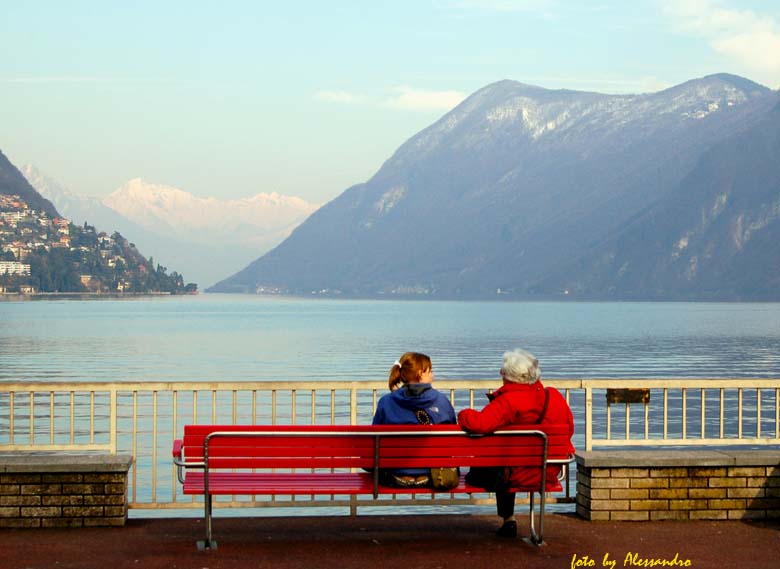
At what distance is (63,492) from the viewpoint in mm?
9547

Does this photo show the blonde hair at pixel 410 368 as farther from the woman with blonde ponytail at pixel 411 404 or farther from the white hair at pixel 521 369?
the white hair at pixel 521 369

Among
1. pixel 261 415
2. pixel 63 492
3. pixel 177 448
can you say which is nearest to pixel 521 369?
pixel 177 448

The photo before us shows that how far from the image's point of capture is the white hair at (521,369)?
28.9 ft

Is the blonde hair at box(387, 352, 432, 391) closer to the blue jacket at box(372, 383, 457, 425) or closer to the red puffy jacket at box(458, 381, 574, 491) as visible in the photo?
the blue jacket at box(372, 383, 457, 425)

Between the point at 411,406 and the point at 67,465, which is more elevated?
the point at 411,406

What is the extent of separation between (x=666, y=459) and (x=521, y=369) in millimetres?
1725

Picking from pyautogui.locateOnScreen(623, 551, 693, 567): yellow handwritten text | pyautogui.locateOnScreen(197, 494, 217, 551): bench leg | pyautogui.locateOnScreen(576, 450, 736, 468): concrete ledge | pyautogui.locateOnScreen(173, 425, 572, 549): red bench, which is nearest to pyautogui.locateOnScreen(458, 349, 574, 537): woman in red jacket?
pyautogui.locateOnScreen(173, 425, 572, 549): red bench

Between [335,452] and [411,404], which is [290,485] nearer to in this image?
[335,452]

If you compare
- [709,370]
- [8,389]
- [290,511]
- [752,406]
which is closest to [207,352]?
[709,370]

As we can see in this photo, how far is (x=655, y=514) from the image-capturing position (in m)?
9.91

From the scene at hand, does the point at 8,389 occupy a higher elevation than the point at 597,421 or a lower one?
higher

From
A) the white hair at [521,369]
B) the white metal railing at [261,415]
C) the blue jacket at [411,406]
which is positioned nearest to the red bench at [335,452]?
the blue jacket at [411,406]

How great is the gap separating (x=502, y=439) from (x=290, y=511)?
13076 millimetres

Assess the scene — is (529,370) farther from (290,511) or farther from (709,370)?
(709,370)
